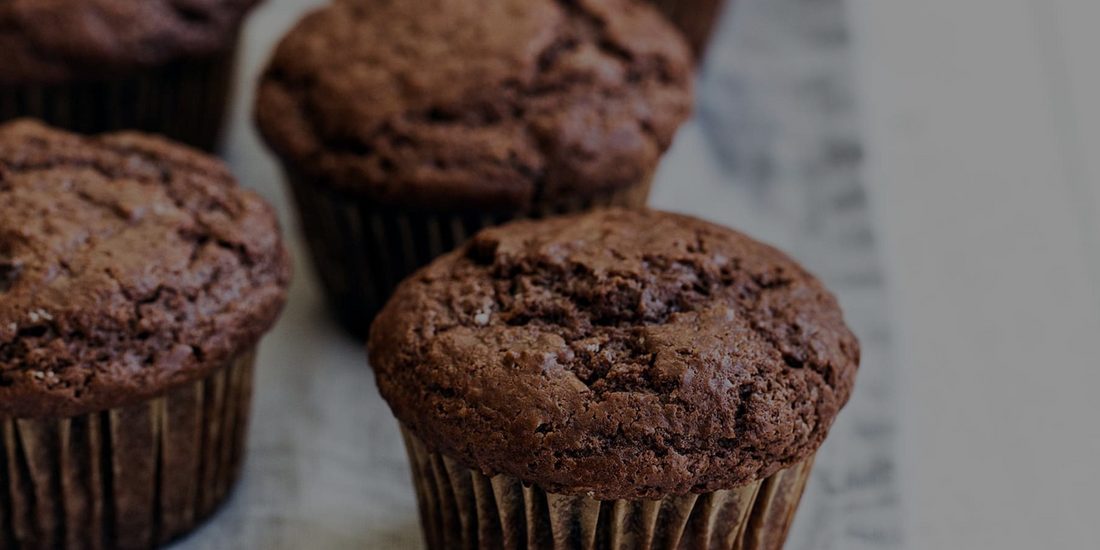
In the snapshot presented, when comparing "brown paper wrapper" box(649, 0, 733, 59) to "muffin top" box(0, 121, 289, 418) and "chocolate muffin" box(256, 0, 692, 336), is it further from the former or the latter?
"muffin top" box(0, 121, 289, 418)

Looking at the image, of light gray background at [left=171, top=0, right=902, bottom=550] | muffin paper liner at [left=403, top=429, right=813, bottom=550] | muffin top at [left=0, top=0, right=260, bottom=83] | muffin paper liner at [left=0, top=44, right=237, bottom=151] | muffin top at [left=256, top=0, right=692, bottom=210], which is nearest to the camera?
muffin paper liner at [left=403, top=429, right=813, bottom=550]

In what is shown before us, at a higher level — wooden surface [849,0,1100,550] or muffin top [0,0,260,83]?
muffin top [0,0,260,83]

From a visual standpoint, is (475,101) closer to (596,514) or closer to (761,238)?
(761,238)

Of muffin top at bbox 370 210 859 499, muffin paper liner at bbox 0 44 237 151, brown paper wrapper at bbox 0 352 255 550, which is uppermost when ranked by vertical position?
muffin top at bbox 370 210 859 499

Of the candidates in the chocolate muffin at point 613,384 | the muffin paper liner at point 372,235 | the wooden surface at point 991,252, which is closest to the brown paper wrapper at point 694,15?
the wooden surface at point 991,252

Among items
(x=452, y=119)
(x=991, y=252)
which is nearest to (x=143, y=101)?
(x=452, y=119)

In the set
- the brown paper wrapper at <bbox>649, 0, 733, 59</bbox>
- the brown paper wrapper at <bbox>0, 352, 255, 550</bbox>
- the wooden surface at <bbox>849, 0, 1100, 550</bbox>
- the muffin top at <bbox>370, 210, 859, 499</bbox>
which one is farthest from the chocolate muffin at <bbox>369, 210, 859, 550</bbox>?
the brown paper wrapper at <bbox>649, 0, 733, 59</bbox>
